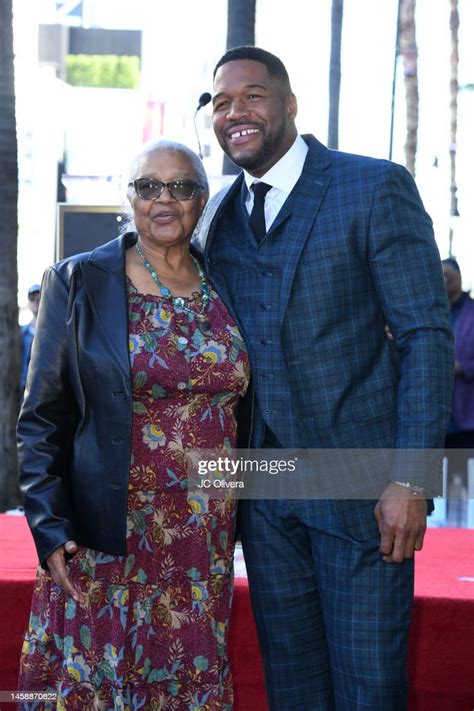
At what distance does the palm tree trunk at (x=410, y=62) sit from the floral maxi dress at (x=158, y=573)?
61.9 ft

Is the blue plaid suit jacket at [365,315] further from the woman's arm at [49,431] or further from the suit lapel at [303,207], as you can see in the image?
the woman's arm at [49,431]

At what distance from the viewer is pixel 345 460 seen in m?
3.19

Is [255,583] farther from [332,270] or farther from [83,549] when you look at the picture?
[332,270]

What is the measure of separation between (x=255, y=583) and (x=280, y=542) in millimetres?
167

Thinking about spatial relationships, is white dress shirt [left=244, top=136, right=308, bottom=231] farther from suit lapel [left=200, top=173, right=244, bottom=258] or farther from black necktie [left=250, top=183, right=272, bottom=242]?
suit lapel [left=200, top=173, right=244, bottom=258]

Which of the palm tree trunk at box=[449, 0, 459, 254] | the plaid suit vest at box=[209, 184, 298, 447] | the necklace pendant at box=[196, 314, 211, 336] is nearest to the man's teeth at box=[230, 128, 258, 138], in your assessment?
the plaid suit vest at box=[209, 184, 298, 447]

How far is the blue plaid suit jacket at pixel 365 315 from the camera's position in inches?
121

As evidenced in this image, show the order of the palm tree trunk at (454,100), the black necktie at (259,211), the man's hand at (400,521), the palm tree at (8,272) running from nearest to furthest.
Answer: the man's hand at (400,521) < the black necktie at (259,211) < the palm tree at (8,272) < the palm tree trunk at (454,100)

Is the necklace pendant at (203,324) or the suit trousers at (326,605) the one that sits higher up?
the necklace pendant at (203,324)

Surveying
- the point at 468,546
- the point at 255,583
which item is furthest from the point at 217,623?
the point at 468,546

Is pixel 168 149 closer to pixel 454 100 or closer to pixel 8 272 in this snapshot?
pixel 8 272

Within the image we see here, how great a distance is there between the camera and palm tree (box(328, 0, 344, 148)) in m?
18.5

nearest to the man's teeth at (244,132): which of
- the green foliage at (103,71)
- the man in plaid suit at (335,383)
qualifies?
the man in plaid suit at (335,383)

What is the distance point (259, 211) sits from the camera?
3.34 m
